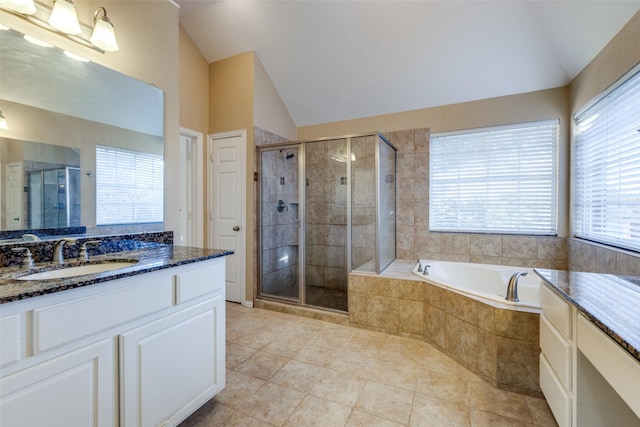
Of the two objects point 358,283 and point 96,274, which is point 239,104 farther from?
point 96,274

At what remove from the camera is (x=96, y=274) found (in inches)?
43.0

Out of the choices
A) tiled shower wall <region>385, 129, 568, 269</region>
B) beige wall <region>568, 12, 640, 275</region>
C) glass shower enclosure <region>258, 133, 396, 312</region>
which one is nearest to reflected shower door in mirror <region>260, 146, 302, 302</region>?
glass shower enclosure <region>258, 133, 396, 312</region>

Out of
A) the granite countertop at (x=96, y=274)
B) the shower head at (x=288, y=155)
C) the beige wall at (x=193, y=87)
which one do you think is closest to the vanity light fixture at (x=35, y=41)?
the granite countertop at (x=96, y=274)

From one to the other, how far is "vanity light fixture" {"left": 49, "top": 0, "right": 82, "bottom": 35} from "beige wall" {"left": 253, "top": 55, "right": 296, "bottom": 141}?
183 centimetres

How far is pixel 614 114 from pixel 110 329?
3370 millimetres

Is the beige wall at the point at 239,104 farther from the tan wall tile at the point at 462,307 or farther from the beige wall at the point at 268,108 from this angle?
the tan wall tile at the point at 462,307

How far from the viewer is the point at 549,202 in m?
2.90

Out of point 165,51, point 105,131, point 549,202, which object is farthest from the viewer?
point 549,202

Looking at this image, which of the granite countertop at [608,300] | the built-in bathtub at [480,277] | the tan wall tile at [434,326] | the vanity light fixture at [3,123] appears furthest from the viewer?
the built-in bathtub at [480,277]

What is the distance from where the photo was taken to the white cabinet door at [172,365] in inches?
45.3

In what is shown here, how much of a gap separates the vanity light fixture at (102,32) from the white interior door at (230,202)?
1660 mm

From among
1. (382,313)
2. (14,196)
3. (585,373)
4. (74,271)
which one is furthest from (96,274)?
(382,313)

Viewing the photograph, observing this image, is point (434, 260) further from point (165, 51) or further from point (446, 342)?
point (165, 51)

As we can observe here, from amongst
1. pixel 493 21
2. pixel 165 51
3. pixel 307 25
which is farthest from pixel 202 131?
pixel 493 21
